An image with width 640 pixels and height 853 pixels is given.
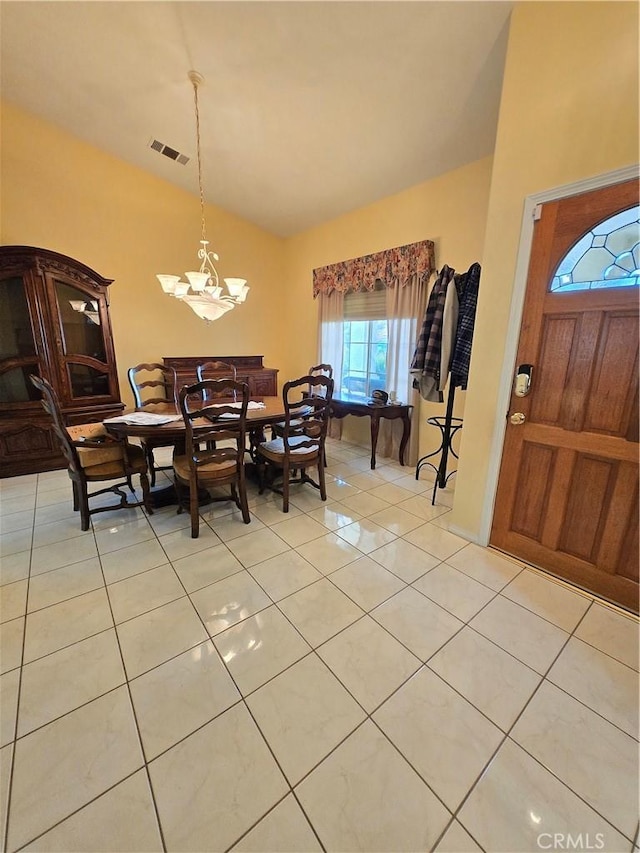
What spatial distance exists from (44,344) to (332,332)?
10.00 ft

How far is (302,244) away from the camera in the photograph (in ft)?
15.0

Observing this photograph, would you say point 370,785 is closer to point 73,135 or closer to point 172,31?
point 172,31

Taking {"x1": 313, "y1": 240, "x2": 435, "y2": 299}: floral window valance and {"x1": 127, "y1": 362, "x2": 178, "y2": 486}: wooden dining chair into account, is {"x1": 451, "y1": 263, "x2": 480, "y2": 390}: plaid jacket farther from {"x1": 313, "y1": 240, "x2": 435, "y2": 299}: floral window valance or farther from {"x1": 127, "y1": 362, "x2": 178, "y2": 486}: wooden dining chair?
{"x1": 127, "y1": 362, "x2": 178, "y2": 486}: wooden dining chair

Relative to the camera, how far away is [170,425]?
7.36 ft

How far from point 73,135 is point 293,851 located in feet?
17.1

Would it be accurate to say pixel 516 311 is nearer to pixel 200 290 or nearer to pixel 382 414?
pixel 382 414

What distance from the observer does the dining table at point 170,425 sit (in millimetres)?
2176

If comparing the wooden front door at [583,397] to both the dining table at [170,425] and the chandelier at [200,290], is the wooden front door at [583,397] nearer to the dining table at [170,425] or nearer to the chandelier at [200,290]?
the dining table at [170,425]

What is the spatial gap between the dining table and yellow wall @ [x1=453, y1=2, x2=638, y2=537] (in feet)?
5.00

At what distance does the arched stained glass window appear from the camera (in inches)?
58.6

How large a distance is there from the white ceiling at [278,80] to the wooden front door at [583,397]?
49.1 inches

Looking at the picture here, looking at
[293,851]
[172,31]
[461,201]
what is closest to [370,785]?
[293,851]

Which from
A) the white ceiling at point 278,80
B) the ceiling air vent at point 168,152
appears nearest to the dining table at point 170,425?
the white ceiling at point 278,80

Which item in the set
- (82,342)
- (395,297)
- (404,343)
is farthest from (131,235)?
(404,343)
